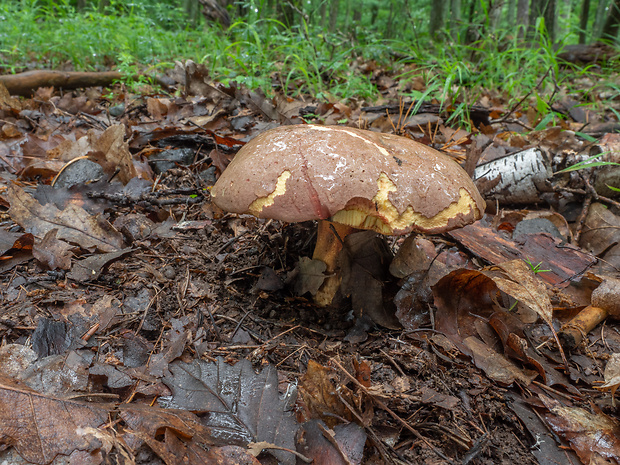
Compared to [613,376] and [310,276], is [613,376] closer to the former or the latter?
[613,376]

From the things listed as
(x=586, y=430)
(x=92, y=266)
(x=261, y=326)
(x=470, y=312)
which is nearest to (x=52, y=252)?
(x=92, y=266)

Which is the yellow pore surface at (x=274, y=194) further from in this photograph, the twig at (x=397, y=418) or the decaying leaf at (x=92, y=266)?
the decaying leaf at (x=92, y=266)

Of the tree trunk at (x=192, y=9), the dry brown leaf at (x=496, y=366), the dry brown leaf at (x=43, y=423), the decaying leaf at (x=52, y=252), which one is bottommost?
the dry brown leaf at (x=496, y=366)

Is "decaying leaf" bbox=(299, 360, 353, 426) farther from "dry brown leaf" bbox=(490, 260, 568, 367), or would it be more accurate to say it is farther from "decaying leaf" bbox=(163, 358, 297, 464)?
"dry brown leaf" bbox=(490, 260, 568, 367)

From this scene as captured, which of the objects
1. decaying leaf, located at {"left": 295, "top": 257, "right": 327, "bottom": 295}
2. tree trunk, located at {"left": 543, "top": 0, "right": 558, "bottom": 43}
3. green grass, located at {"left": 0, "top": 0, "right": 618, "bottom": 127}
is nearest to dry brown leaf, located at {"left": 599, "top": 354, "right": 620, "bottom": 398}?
decaying leaf, located at {"left": 295, "top": 257, "right": 327, "bottom": 295}

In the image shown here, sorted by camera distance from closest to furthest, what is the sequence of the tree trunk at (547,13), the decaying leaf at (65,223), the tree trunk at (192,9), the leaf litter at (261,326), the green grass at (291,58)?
1. the leaf litter at (261,326)
2. the decaying leaf at (65,223)
3. the green grass at (291,58)
4. the tree trunk at (547,13)
5. the tree trunk at (192,9)

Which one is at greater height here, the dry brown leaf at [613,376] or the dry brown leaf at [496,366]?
the dry brown leaf at [613,376]

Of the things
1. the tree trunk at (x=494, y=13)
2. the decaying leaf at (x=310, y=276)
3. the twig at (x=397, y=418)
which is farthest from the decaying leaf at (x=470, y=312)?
the tree trunk at (x=494, y=13)
